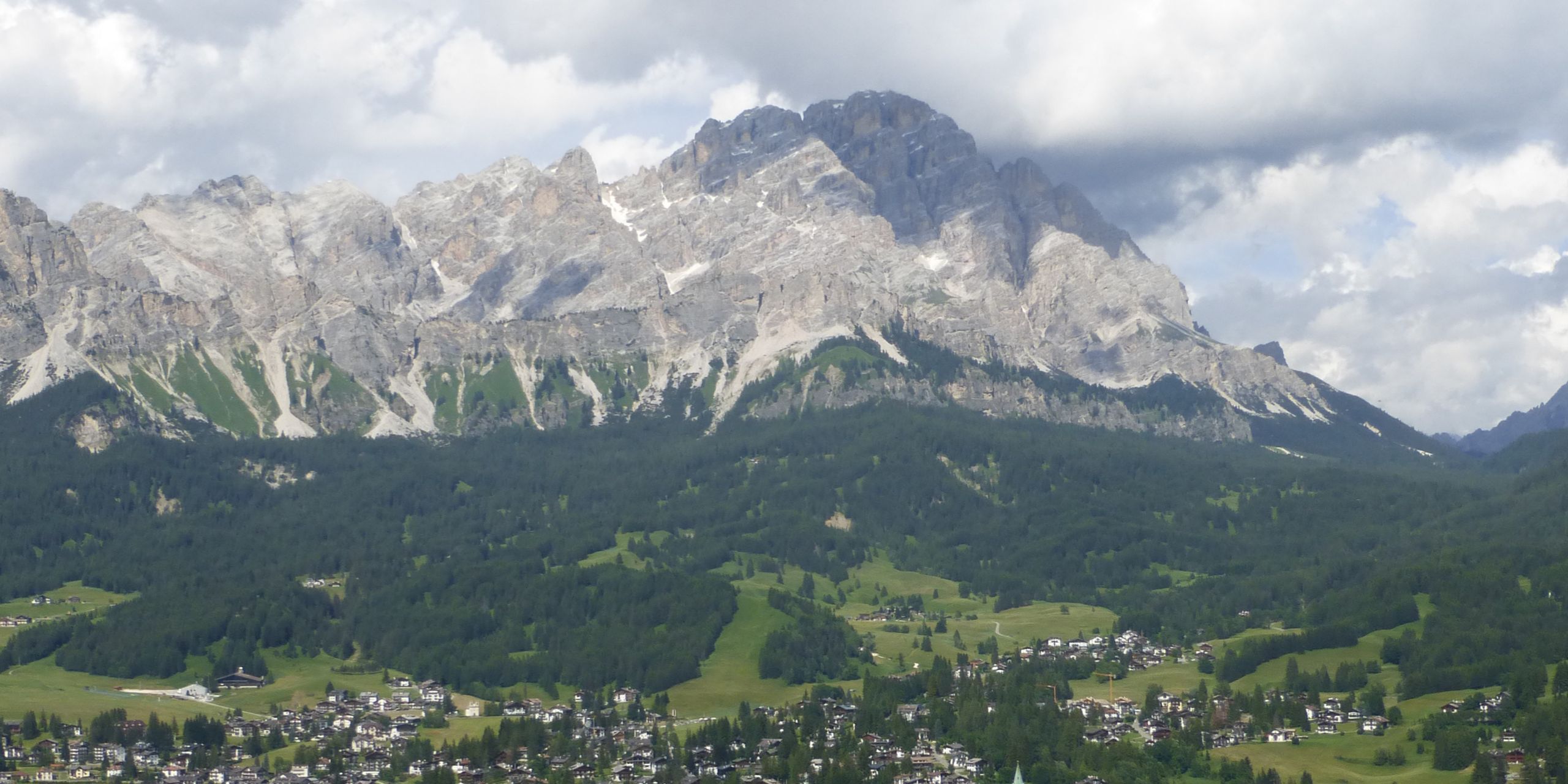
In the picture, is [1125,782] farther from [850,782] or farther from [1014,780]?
[850,782]

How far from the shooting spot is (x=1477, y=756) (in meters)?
196

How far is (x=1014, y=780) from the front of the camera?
198 m

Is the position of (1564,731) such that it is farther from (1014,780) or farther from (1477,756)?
(1014,780)

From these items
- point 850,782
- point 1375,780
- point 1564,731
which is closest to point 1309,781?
point 1375,780

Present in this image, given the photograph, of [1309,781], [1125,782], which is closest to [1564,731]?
[1309,781]

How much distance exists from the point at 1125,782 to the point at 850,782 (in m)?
27.5

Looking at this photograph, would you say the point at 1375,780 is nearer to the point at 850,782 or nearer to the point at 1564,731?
the point at 1564,731

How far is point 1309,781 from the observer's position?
197125 millimetres

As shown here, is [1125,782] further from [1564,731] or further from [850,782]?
[1564,731]

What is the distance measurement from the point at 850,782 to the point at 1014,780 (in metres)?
16.3

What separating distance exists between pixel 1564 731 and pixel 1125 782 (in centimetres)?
4398

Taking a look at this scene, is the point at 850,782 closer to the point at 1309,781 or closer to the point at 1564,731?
the point at 1309,781

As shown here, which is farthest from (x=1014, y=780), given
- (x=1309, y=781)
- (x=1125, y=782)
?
(x=1309, y=781)

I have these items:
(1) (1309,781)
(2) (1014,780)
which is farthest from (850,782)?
(1) (1309,781)
